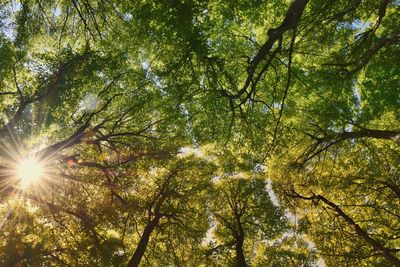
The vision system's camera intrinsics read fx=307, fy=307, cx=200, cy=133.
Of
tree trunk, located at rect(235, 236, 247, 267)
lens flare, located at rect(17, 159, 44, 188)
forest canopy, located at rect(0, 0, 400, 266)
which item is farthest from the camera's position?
tree trunk, located at rect(235, 236, 247, 267)

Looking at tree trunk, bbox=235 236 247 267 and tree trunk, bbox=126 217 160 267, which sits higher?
tree trunk, bbox=235 236 247 267

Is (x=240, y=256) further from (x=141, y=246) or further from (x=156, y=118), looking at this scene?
(x=156, y=118)

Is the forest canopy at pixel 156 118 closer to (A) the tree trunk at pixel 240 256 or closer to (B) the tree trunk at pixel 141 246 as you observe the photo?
(B) the tree trunk at pixel 141 246

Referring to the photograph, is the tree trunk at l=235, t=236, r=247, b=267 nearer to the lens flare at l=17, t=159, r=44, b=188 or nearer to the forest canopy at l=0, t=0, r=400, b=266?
the forest canopy at l=0, t=0, r=400, b=266

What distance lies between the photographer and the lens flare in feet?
36.2

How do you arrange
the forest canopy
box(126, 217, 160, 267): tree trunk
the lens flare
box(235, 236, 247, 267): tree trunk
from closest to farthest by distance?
the forest canopy < the lens flare < box(126, 217, 160, 267): tree trunk < box(235, 236, 247, 267): tree trunk

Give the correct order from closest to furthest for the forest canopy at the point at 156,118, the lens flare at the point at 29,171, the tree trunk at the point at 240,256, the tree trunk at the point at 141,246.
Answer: the forest canopy at the point at 156,118 → the lens flare at the point at 29,171 → the tree trunk at the point at 141,246 → the tree trunk at the point at 240,256

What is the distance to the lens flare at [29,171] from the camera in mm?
11019

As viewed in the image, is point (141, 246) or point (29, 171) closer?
point (29, 171)

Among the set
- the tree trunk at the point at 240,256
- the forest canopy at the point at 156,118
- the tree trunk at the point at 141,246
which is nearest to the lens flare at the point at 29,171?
the forest canopy at the point at 156,118

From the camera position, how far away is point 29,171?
11828 mm

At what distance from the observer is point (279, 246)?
25000 millimetres

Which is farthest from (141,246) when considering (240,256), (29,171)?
(29,171)

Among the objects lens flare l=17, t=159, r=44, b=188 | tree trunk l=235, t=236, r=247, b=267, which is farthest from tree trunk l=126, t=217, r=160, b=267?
lens flare l=17, t=159, r=44, b=188
